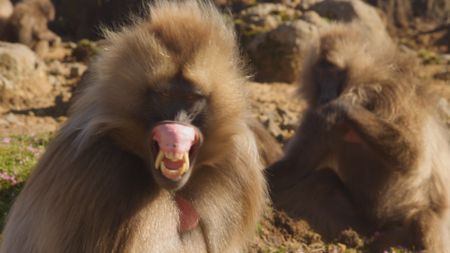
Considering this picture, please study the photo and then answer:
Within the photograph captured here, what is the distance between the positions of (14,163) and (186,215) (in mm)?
2563

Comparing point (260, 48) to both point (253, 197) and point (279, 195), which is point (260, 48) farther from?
point (253, 197)

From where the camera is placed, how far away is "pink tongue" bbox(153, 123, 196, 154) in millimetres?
2623

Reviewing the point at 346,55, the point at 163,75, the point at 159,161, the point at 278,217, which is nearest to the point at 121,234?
the point at 159,161

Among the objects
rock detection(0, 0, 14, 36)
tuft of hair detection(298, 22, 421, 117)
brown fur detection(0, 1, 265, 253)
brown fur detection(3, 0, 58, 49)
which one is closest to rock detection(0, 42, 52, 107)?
brown fur detection(3, 0, 58, 49)

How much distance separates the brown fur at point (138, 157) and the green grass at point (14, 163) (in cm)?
159

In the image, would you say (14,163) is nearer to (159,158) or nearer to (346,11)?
(159,158)

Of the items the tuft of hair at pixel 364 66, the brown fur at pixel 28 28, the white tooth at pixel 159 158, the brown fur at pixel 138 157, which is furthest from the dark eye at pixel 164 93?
the brown fur at pixel 28 28

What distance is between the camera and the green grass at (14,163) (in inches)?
186

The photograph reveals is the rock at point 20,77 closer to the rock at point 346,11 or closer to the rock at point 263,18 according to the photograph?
the rock at point 263,18

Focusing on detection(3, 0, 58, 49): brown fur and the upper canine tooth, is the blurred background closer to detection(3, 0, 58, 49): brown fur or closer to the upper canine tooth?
detection(3, 0, 58, 49): brown fur

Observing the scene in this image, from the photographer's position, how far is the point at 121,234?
275 centimetres

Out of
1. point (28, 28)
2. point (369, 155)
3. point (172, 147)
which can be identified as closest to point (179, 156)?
point (172, 147)

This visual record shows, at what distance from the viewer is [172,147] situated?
262cm

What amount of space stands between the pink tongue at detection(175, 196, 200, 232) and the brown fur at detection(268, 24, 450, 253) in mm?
2347
